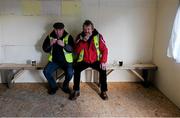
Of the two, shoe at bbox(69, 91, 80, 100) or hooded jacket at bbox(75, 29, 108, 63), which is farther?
hooded jacket at bbox(75, 29, 108, 63)

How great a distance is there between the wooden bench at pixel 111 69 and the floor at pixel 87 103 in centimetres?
16

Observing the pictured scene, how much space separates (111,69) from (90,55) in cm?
51

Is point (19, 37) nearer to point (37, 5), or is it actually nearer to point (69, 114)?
point (37, 5)

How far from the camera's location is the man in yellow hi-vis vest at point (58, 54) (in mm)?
3738

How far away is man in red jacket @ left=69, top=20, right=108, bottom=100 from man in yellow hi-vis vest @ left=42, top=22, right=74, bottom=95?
12cm

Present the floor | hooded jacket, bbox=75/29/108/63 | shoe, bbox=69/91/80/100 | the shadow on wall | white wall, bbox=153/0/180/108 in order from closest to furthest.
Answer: the floor, white wall, bbox=153/0/180/108, shoe, bbox=69/91/80/100, hooded jacket, bbox=75/29/108/63, the shadow on wall

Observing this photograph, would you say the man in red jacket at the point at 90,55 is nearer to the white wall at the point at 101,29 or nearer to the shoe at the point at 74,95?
the shoe at the point at 74,95

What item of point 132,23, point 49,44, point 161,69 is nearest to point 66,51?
point 49,44

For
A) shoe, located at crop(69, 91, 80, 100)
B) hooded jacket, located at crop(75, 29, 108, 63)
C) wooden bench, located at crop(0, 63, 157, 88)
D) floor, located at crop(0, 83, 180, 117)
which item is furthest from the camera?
wooden bench, located at crop(0, 63, 157, 88)

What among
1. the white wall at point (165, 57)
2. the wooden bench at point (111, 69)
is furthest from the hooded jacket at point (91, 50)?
the white wall at point (165, 57)

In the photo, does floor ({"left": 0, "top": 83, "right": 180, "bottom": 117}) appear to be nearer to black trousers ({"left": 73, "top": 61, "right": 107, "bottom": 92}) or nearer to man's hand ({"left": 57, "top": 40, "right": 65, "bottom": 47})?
black trousers ({"left": 73, "top": 61, "right": 107, "bottom": 92})

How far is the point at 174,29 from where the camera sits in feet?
10.4

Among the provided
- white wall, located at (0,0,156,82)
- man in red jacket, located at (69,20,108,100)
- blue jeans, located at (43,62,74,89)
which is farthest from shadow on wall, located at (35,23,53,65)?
man in red jacket, located at (69,20,108,100)

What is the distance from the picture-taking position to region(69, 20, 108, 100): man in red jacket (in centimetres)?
368
